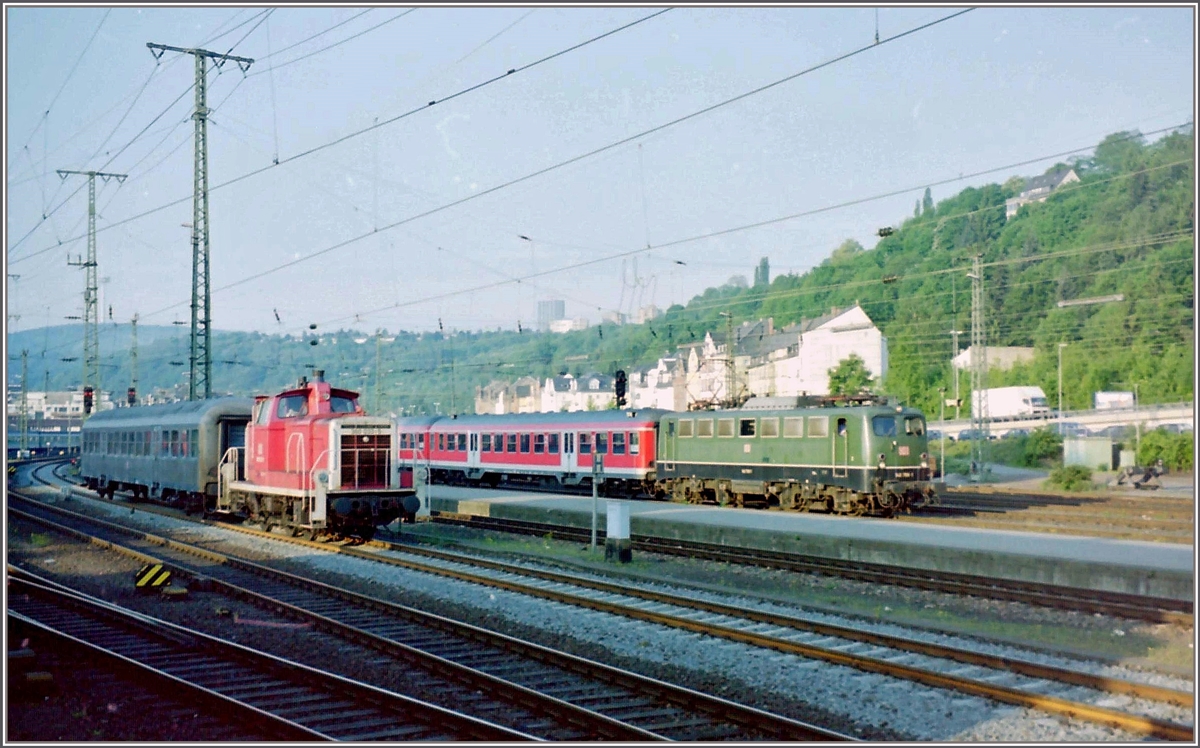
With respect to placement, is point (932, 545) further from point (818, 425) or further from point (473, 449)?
point (473, 449)

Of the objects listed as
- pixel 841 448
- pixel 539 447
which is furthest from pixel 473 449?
pixel 841 448

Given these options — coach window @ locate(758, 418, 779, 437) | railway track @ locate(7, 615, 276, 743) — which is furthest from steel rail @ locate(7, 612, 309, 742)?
coach window @ locate(758, 418, 779, 437)

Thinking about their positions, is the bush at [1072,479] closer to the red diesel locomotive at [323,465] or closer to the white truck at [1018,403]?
the red diesel locomotive at [323,465]

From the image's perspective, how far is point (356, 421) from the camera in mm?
21594

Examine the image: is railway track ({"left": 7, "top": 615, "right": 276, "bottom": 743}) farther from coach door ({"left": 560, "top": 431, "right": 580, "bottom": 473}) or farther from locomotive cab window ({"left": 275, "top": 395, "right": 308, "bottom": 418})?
coach door ({"left": 560, "top": 431, "right": 580, "bottom": 473})

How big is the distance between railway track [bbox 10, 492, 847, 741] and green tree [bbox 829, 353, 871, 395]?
49.9 metres

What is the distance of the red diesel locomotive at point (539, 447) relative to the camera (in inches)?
1393

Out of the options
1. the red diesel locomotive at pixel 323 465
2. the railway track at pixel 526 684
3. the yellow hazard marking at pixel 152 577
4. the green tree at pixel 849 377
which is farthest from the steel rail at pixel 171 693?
the green tree at pixel 849 377

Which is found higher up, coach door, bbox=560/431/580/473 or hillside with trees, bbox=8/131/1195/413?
hillside with trees, bbox=8/131/1195/413

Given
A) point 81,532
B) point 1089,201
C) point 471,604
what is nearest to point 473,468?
point 81,532

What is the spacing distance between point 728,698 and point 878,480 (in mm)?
17513

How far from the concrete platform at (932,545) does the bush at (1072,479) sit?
15188 millimetres

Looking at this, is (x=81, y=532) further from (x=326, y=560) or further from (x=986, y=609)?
(x=986, y=609)

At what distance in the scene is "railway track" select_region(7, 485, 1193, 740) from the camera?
30.3 feet
